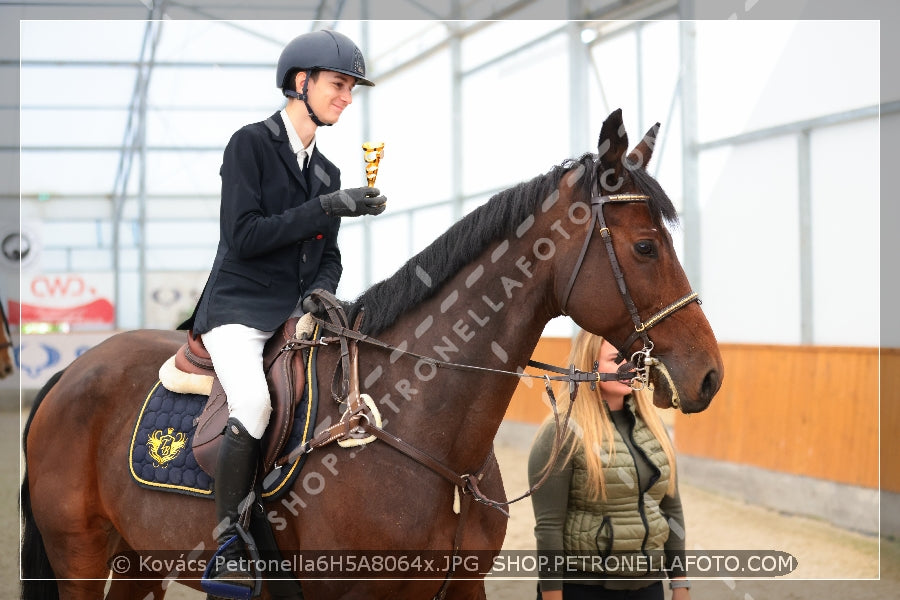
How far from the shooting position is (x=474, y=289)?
237 centimetres

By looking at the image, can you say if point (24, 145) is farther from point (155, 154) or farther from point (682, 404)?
point (682, 404)

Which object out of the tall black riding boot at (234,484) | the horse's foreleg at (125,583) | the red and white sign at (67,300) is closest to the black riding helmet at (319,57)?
the tall black riding boot at (234,484)

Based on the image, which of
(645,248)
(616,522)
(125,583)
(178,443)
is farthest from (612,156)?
(125,583)

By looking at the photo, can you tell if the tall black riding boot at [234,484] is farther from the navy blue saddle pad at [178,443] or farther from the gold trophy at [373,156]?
the gold trophy at [373,156]

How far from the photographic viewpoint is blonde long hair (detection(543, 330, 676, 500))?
2873 mm

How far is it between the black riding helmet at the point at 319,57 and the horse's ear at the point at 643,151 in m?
0.92

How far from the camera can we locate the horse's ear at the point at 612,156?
87.0 inches

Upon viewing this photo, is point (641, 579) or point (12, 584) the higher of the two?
point (641, 579)

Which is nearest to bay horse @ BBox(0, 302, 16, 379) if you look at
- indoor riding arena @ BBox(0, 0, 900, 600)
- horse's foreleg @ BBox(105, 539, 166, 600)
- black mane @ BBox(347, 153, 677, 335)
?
indoor riding arena @ BBox(0, 0, 900, 600)

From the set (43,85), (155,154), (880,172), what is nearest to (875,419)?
(880,172)

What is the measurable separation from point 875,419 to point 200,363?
18.6 ft

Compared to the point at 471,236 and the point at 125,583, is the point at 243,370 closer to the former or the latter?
the point at 471,236

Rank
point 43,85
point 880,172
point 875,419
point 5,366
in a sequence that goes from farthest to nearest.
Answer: point 43,85, point 880,172, point 5,366, point 875,419

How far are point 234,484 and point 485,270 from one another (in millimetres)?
992
